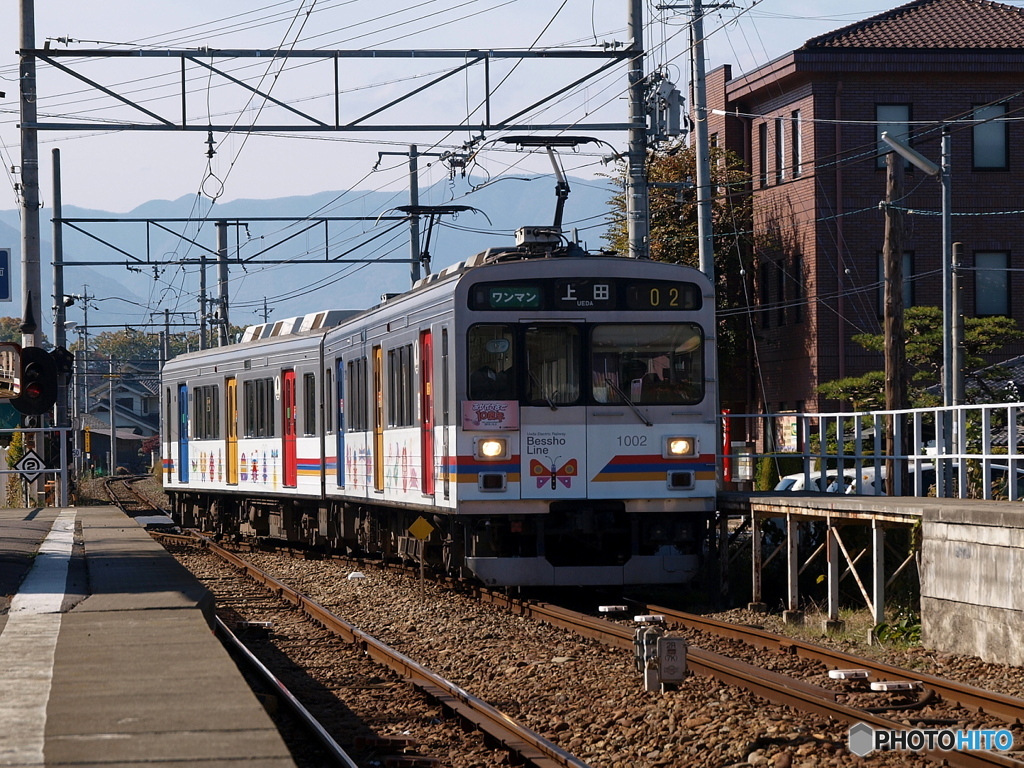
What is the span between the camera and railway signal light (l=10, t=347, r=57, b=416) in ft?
52.8

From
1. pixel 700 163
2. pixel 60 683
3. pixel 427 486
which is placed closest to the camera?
pixel 60 683

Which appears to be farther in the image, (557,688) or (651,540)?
(651,540)

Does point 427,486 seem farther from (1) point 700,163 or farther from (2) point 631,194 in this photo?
(1) point 700,163

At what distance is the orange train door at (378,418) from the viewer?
17.5m

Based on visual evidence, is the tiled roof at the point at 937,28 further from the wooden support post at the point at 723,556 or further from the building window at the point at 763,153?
the wooden support post at the point at 723,556

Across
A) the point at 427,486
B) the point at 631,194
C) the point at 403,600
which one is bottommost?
the point at 403,600

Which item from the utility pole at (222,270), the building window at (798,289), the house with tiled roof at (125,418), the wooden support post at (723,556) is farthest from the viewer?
the house with tiled roof at (125,418)

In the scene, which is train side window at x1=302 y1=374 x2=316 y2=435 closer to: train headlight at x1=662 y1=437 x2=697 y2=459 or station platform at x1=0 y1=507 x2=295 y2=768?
station platform at x1=0 y1=507 x2=295 y2=768

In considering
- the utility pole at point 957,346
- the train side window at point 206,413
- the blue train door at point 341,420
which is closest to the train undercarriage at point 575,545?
the blue train door at point 341,420

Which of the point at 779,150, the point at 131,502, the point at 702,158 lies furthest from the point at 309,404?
the point at 131,502

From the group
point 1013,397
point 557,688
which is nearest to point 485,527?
point 557,688

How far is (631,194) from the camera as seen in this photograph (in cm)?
1972

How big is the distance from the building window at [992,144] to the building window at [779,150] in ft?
14.1

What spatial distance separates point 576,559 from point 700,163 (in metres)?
10.7
